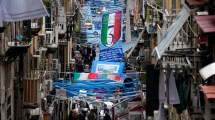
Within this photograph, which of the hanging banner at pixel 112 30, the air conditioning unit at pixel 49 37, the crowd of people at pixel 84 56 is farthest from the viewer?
the crowd of people at pixel 84 56

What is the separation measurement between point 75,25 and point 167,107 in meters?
24.2

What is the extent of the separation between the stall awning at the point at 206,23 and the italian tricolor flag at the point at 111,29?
17.8 m

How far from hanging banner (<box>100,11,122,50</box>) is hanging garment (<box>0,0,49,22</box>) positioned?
17.0m

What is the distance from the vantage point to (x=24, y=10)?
1308 cm

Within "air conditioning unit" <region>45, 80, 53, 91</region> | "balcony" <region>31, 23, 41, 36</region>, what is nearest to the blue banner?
"air conditioning unit" <region>45, 80, 53, 91</region>

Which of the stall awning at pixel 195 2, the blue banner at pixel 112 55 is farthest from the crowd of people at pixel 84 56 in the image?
the stall awning at pixel 195 2

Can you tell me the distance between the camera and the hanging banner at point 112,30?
30.4m

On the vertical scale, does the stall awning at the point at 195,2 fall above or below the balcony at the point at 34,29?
above

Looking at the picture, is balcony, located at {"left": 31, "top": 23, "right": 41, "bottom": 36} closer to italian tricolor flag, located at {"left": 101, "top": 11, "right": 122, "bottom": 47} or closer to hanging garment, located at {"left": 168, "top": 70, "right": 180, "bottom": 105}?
italian tricolor flag, located at {"left": 101, "top": 11, "right": 122, "bottom": 47}

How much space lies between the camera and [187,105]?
1455 cm

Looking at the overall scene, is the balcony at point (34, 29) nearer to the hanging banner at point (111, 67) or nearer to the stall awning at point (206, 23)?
the hanging banner at point (111, 67)

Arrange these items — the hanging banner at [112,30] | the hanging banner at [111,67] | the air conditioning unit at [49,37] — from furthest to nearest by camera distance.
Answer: the air conditioning unit at [49,37]
the hanging banner at [112,30]
the hanging banner at [111,67]

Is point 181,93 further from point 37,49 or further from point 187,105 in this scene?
point 37,49

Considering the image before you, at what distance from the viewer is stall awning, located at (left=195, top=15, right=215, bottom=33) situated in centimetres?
1145
